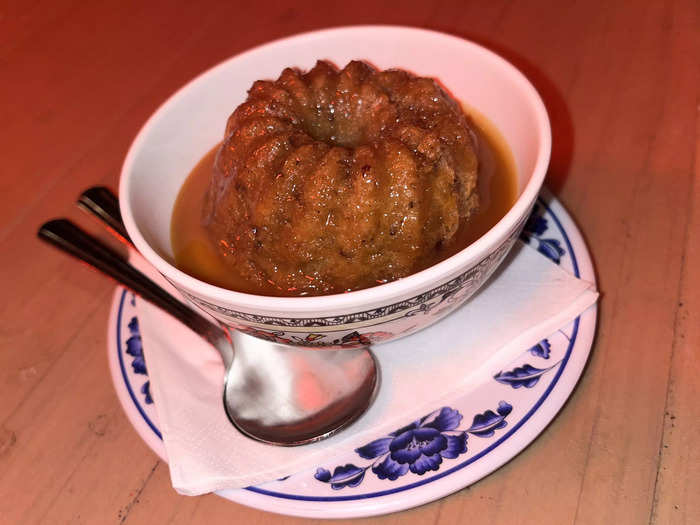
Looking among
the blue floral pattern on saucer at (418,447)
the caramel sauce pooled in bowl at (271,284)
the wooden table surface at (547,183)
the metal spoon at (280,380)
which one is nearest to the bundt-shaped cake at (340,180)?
the caramel sauce pooled in bowl at (271,284)

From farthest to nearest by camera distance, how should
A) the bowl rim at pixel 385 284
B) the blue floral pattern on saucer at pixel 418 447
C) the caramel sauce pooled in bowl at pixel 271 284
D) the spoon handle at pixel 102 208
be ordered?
1. the spoon handle at pixel 102 208
2. the caramel sauce pooled in bowl at pixel 271 284
3. the blue floral pattern on saucer at pixel 418 447
4. the bowl rim at pixel 385 284

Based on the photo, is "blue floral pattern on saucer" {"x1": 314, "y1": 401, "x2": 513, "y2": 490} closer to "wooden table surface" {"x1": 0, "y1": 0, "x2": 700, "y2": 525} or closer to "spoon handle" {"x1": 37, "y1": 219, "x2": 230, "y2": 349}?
"wooden table surface" {"x1": 0, "y1": 0, "x2": 700, "y2": 525}

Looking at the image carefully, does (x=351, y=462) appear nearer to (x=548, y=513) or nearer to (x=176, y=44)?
(x=548, y=513)

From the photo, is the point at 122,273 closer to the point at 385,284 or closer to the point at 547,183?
the point at 385,284

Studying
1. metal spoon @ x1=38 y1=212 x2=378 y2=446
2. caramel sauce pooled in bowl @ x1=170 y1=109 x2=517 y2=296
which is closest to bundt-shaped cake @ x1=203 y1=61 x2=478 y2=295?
caramel sauce pooled in bowl @ x1=170 y1=109 x2=517 y2=296

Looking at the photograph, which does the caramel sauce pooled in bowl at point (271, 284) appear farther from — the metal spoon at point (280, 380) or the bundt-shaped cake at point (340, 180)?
the metal spoon at point (280, 380)
